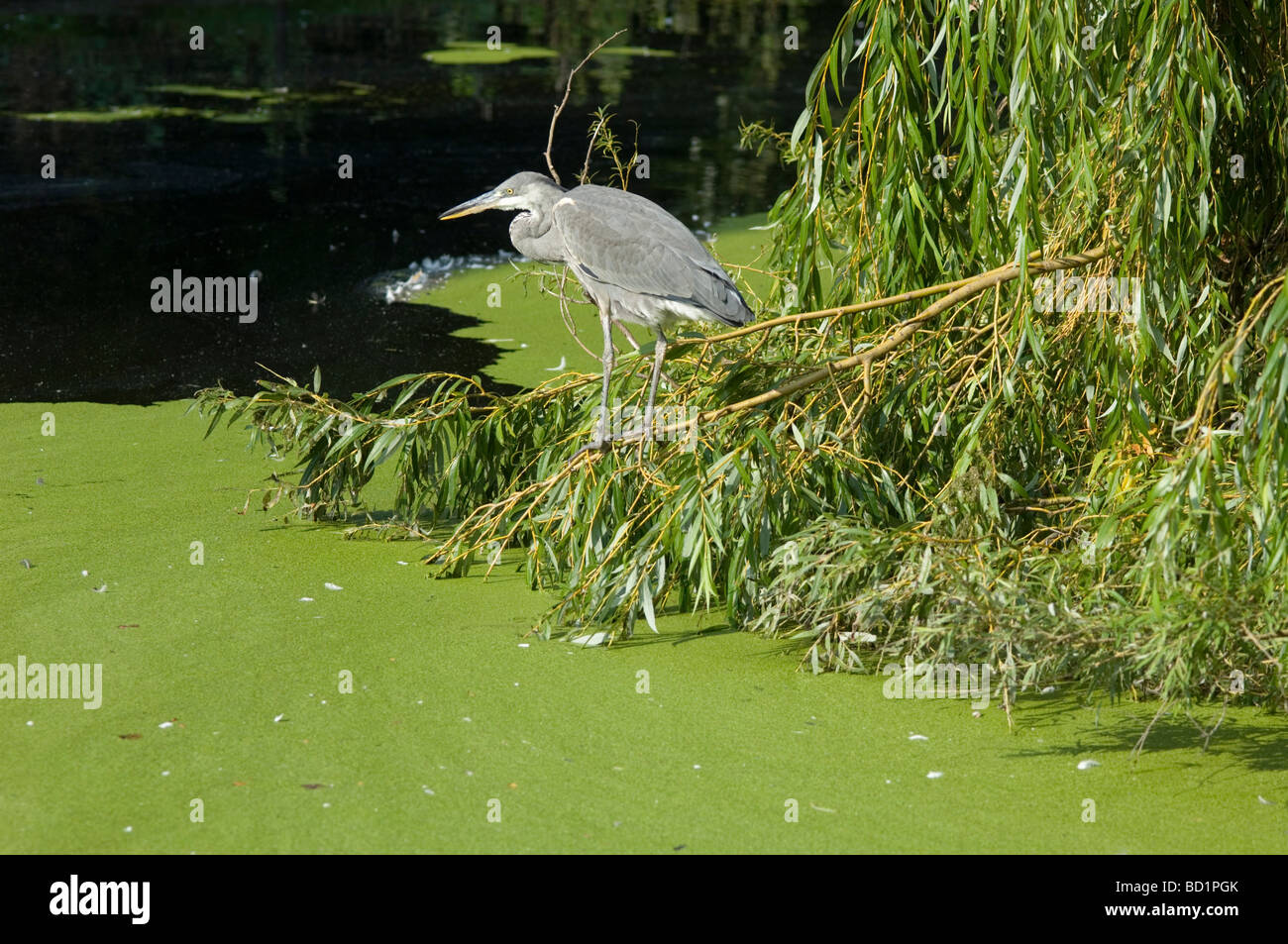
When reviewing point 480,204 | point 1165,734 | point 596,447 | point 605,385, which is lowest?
point 1165,734

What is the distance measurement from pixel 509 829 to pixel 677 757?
47 cm

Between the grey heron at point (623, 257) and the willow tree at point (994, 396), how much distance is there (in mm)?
172

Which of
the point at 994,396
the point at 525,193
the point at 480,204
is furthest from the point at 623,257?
the point at 994,396

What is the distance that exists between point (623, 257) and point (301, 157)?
7.24m

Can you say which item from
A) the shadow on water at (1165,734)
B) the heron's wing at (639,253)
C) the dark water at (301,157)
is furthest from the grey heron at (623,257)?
the dark water at (301,157)

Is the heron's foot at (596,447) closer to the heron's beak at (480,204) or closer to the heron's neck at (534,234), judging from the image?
the heron's neck at (534,234)

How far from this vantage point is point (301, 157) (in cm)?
1062

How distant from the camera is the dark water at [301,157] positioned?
683 centimetres

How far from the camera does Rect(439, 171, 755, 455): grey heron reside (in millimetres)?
3887

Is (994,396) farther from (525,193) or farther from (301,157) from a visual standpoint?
(301,157)

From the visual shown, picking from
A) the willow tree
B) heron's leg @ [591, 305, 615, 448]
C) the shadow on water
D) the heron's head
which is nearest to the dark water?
the heron's head

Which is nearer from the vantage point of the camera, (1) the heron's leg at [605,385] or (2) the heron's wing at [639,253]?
(2) the heron's wing at [639,253]

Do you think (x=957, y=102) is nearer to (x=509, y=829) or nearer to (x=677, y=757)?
(x=677, y=757)

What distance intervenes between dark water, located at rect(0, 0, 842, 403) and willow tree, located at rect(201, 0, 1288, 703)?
2626 mm
